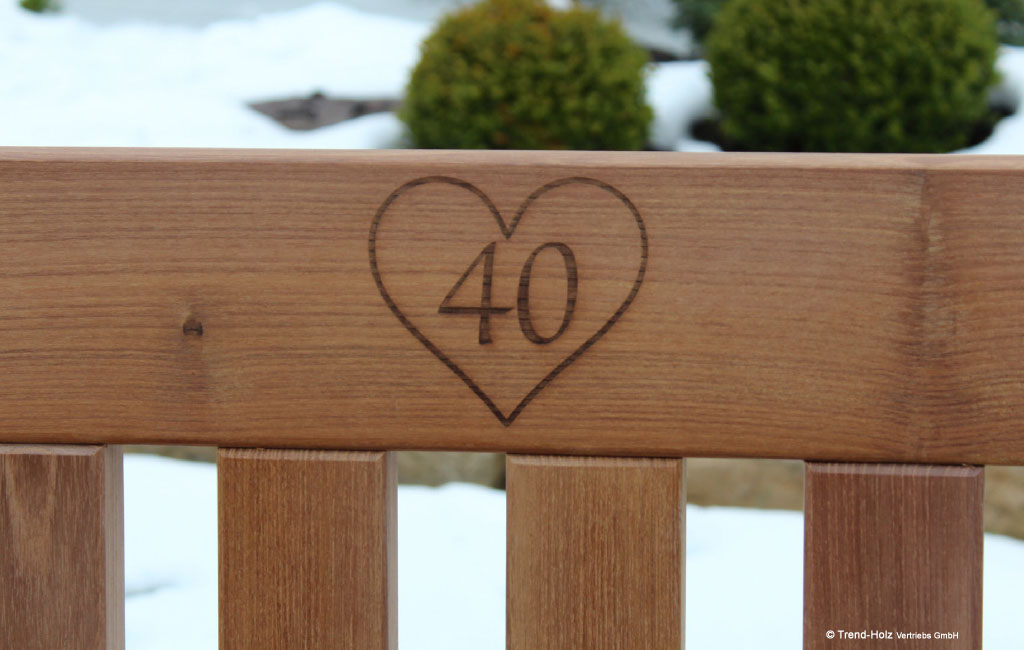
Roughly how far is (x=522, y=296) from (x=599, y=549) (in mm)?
166

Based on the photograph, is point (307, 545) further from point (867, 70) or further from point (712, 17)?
point (712, 17)

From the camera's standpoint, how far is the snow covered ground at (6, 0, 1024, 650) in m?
1.25

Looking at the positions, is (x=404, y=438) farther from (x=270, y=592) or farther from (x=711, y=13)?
(x=711, y=13)

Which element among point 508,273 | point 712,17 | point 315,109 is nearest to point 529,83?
point 315,109

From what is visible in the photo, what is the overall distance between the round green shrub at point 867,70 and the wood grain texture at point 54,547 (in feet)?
12.5

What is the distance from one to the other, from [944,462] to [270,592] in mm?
427

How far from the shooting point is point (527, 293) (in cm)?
57

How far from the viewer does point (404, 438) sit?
0.59 m

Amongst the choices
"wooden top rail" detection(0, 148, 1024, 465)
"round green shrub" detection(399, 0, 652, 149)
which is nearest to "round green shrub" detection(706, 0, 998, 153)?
"round green shrub" detection(399, 0, 652, 149)

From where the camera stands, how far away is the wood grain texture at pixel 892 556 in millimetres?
574

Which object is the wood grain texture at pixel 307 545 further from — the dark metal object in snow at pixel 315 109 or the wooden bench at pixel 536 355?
the dark metal object in snow at pixel 315 109

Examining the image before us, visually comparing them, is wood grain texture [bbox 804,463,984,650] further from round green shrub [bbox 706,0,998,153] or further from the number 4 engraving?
round green shrub [bbox 706,0,998,153]

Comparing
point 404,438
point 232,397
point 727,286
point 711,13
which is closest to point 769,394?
point 727,286

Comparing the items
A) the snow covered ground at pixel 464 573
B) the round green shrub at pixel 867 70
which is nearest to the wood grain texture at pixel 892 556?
the snow covered ground at pixel 464 573
